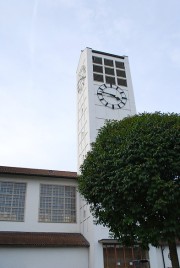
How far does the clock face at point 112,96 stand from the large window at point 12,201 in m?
12.5

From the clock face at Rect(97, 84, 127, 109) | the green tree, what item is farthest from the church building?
the green tree

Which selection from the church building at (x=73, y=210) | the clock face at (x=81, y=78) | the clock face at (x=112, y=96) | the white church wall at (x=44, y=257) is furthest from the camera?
the clock face at (x=81, y=78)

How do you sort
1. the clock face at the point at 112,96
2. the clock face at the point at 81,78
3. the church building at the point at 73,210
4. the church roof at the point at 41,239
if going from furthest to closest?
the clock face at the point at 81,78 < the clock face at the point at 112,96 < the church building at the point at 73,210 < the church roof at the point at 41,239

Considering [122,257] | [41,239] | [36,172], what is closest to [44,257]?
[41,239]

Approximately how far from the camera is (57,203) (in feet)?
94.7

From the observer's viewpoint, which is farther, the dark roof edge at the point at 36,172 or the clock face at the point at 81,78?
the clock face at the point at 81,78

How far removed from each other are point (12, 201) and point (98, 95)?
14366mm

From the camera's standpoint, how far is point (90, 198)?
17.1m

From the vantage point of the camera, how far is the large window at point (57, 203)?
27906mm

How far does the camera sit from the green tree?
46.2 ft

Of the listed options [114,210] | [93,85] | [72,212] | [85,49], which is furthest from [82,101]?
[114,210]

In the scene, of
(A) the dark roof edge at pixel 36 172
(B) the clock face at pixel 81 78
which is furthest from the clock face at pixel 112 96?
Result: (A) the dark roof edge at pixel 36 172

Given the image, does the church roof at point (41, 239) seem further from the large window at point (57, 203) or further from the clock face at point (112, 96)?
the clock face at point (112, 96)

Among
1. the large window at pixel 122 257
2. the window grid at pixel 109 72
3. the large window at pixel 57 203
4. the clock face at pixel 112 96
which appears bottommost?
the large window at pixel 122 257
